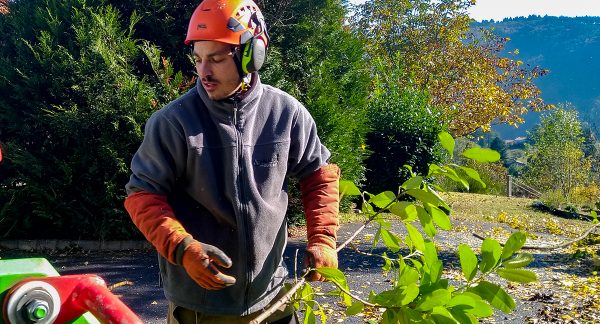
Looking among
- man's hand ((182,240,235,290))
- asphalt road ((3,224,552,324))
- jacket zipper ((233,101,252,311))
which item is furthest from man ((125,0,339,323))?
asphalt road ((3,224,552,324))

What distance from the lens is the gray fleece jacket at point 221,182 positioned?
2.08 m

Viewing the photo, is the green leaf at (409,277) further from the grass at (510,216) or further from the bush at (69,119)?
the grass at (510,216)

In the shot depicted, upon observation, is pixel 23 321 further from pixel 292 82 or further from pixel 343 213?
pixel 343 213

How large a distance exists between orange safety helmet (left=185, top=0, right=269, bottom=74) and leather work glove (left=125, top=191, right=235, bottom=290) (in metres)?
0.54

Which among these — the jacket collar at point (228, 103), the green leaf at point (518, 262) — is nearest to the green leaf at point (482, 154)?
the green leaf at point (518, 262)

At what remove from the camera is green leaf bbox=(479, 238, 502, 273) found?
2.08 metres

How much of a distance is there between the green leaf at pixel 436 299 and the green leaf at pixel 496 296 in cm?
23

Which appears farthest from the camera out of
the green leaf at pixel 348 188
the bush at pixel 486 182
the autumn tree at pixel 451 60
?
the autumn tree at pixel 451 60

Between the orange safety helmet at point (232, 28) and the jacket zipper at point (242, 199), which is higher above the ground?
the orange safety helmet at point (232, 28)

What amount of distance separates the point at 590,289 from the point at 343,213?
5654mm

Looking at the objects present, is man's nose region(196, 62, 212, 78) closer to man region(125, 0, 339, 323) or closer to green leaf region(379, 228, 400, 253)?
man region(125, 0, 339, 323)

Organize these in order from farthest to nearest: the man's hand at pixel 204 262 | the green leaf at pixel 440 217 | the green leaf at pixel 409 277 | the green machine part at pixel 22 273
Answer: the green leaf at pixel 440 217, the green leaf at pixel 409 277, the man's hand at pixel 204 262, the green machine part at pixel 22 273

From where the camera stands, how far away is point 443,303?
1.84 m

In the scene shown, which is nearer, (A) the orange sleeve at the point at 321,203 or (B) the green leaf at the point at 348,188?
(A) the orange sleeve at the point at 321,203
